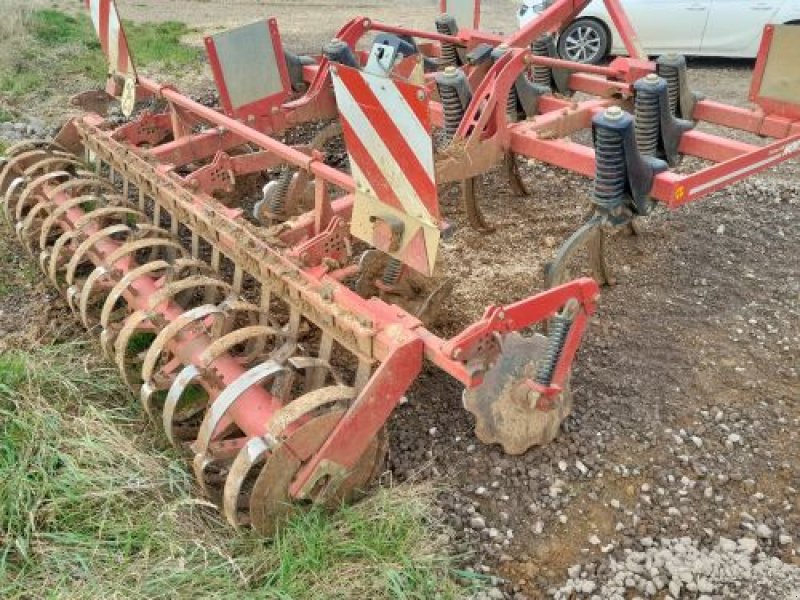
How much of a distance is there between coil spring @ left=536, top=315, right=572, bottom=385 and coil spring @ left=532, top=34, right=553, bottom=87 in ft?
8.98

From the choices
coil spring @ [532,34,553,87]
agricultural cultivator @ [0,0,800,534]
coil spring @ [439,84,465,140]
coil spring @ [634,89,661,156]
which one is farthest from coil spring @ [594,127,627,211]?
coil spring @ [532,34,553,87]

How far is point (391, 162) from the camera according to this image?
273 cm

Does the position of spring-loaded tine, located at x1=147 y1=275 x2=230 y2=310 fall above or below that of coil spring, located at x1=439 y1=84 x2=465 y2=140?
below

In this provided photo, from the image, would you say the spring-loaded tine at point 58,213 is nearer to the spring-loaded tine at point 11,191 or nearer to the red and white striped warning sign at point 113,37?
the spring-loaded tine at point 11,191

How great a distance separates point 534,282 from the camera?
4488 mm

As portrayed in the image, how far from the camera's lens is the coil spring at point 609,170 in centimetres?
342

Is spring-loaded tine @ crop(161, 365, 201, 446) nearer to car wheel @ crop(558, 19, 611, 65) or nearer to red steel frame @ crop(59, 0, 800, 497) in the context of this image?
red steel frame @ crop(59, 0, 800, 497)

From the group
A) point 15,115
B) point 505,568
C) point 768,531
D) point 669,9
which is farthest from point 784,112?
point 15,115

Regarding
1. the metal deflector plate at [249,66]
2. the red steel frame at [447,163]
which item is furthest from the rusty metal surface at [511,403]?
the metal deflector plate at [249,66]

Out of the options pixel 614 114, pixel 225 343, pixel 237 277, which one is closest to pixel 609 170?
pixel 614 114

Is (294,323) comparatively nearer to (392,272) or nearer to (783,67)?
(392,272)

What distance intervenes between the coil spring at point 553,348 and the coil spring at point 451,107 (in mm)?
1589

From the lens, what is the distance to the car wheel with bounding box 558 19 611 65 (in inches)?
354

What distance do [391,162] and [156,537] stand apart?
1499 millimetres
